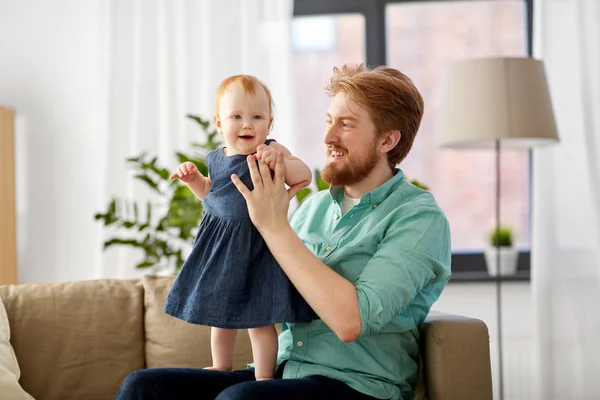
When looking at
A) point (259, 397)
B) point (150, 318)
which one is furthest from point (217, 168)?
point (150, 318)

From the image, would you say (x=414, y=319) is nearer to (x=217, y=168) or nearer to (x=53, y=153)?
(x=217, y=168)

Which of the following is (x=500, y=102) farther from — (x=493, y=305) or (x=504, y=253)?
(x=493, y=305)

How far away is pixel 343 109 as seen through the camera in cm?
182

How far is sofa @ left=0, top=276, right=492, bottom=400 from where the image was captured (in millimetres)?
2266

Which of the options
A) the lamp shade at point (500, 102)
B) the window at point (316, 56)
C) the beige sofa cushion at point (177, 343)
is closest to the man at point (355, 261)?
the beige sofa cushion at point (177, 343)

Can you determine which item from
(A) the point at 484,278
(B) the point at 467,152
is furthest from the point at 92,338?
(B) the point at 467,152

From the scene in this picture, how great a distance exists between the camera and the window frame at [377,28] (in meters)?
3.89

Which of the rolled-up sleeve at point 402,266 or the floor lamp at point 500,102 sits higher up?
the floor lamp at point 500,102

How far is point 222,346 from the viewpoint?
1839 millimetres

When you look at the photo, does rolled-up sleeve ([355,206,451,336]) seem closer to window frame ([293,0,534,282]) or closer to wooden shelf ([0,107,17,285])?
window frame ([293,0,534,282])

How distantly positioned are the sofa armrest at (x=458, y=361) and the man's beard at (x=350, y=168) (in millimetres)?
410

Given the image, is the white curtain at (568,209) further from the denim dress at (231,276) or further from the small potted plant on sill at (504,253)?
the denim dress at (231,276)

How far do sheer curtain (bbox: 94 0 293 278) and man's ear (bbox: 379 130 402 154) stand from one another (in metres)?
1.96

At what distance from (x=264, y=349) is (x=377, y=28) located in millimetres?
2557
